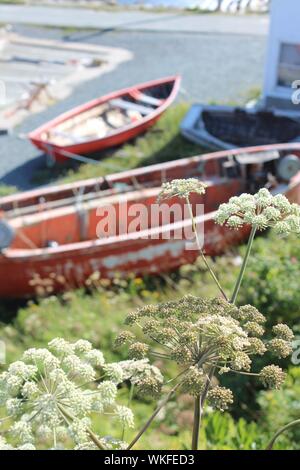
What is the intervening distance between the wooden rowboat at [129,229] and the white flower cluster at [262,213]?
6.19 metres

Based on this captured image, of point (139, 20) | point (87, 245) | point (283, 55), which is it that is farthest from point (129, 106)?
point (139, 20)

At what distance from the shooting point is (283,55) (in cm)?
1327

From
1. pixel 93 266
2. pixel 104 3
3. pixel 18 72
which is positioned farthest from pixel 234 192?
pixel 104 3

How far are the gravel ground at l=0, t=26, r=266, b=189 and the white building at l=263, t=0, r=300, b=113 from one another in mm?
3217

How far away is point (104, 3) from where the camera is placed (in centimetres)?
2650

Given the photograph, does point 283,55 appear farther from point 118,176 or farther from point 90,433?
point 90,433

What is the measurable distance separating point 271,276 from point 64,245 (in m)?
3.30

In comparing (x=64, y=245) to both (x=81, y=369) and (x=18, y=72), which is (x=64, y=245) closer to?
(x=81, y=369)

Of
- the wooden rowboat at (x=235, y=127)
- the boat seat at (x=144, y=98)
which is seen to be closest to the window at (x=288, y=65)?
the wooden rowboat at (x=235, y=127)

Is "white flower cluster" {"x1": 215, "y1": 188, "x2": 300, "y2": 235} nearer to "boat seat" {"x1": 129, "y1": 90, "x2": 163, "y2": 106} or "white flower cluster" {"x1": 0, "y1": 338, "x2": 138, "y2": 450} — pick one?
"white flower cluster" {"x1": 0, "y1": 338, "x2": 138, "y2": 450}

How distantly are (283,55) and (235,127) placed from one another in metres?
1.66

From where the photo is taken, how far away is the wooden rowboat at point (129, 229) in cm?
888

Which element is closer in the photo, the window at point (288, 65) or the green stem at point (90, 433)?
the green stem at point (90, 433)

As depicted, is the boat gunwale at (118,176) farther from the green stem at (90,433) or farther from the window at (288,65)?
the green stem at (90,433)
